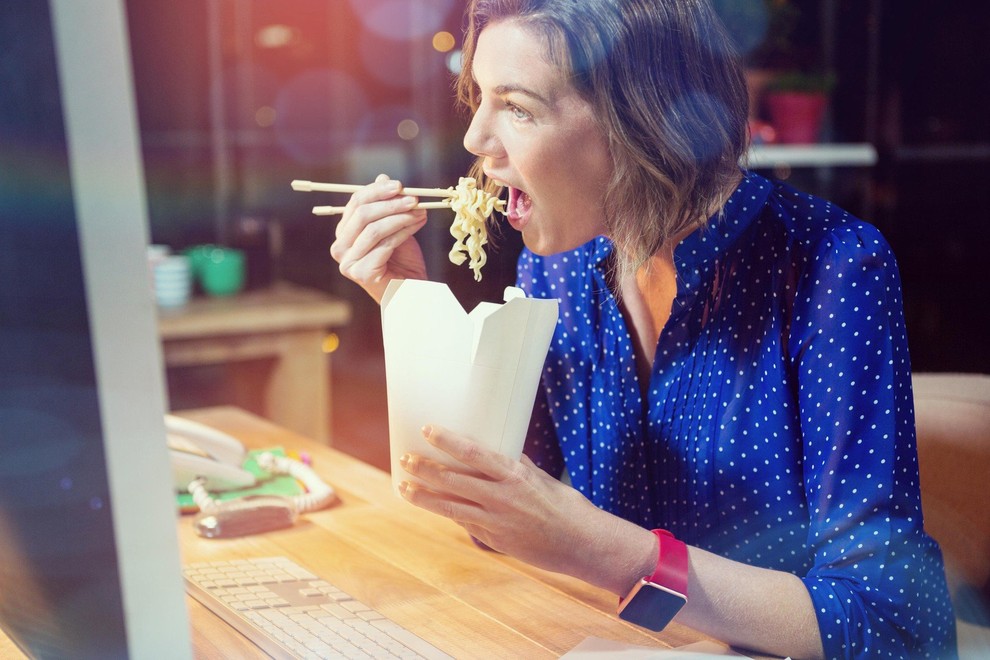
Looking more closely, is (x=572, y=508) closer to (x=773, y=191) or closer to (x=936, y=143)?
(x=773, y=191)

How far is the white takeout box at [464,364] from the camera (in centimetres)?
81

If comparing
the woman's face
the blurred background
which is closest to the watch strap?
the woman's face

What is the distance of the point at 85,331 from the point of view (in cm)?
45

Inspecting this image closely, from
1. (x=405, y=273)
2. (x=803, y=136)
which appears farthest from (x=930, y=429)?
(x=803, y=136)

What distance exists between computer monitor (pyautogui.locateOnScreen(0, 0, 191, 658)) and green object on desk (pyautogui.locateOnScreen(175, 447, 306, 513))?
73 centimetres

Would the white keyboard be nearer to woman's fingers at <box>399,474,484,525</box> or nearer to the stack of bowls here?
woman's fingers at <box>399,474,484,525</box>

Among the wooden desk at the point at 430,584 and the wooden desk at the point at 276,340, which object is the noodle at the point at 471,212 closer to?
the wooden desk at the point at 430,584

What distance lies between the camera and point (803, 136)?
301 centimetres

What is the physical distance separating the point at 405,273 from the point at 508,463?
0.40m

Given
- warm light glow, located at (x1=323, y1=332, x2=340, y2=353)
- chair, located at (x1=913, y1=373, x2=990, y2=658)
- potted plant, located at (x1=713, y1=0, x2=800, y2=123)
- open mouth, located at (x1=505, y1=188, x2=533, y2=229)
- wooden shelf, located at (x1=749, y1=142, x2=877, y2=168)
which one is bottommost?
warm light glow, located at (x1=323, y1=332, x2=340, y2=353)

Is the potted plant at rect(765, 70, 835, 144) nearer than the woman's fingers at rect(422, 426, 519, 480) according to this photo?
No

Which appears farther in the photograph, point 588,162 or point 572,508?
point 588,162

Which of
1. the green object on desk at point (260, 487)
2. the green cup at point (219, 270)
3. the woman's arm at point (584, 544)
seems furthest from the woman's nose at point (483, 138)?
the green cup at point (219, 270)

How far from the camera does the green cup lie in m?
2.81
